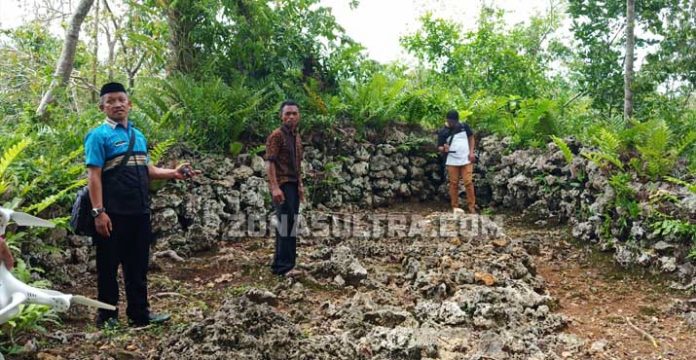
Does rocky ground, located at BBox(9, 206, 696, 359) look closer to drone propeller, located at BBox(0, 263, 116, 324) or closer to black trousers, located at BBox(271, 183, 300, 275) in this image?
black trousers, located at BBox(271, 183, 300, 275)

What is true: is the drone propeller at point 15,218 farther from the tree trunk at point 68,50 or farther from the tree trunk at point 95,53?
the tree trunk at point 95,53

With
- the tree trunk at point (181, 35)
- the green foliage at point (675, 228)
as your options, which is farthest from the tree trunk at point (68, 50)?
the green foliage at point (675, 228)

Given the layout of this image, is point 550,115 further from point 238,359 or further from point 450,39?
point 238,359

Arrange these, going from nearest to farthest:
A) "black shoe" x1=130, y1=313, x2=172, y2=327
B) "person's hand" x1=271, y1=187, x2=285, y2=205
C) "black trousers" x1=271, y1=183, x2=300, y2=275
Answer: "black shoe" x1=130, y1=313, x2=172, y2=327 < "person's hand" x1=271, y1=187, x2=285, y2=205 < "black trousers" x1=271, y1=183, x2=300, y2=275

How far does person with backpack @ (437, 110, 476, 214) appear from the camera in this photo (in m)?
8.25

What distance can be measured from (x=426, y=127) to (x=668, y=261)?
16.7ft

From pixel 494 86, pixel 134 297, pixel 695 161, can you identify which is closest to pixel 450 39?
pixel 494 86

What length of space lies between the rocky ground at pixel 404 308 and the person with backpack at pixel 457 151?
1.67 meters

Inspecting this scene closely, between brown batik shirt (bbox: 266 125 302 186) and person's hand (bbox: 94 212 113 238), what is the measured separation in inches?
72.4

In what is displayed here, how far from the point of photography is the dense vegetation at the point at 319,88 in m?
6.39

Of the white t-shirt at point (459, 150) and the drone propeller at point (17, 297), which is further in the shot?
the white t-shirt at point (459, 150)

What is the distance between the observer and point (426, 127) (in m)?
9.91

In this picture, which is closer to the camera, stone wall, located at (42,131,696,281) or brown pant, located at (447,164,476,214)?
stone wall, located at (42,131,696,281)

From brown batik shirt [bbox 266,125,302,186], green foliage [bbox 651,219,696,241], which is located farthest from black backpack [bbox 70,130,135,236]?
green foliage [bbox 651,219,696,241]
